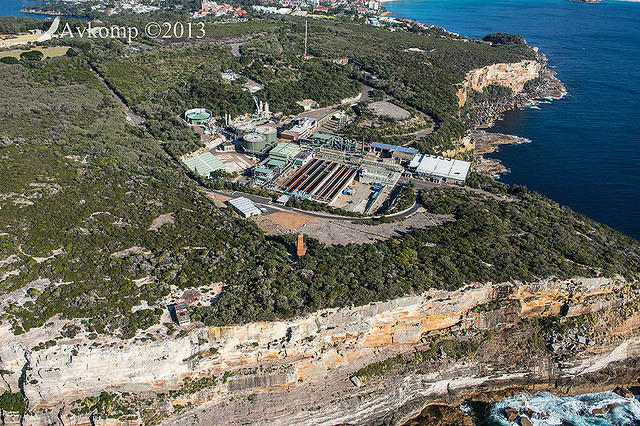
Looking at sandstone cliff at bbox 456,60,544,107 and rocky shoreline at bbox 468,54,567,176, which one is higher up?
sandstone cliff at bbox 456,60,544,107

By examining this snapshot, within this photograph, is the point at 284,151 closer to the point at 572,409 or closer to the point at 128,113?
the point at 128,113

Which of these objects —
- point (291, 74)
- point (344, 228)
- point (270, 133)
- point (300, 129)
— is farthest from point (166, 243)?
point (291, 74)

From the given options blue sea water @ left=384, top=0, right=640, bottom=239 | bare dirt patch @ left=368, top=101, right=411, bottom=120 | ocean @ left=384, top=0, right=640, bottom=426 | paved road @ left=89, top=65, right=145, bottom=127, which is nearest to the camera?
ocean @ left=384, top=0, right=640, bottom=426

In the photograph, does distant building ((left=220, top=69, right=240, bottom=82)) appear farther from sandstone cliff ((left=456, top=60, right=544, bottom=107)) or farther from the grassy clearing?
sandstone cliff ((left=456, top=60, right=544, bottom=107))

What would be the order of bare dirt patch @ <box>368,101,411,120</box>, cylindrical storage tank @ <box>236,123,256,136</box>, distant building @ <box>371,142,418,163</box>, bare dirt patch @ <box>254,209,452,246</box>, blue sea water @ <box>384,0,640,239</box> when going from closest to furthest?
bare dirt patch @ <box>254,209,452,246</box>, blue sea water @ <box>384,0,640,239</box>, distant building @ <box>371,142,418,163</box>, cylindrical storage tank @ <box>236,123,256,136</box>, bare dirt patch @ <box>368,101,411,120</box>

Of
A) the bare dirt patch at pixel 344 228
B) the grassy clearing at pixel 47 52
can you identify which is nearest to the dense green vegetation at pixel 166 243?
the bare dirt patch at pixel 344 228

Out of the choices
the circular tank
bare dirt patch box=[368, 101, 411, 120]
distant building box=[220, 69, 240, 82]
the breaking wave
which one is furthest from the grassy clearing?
the breaking wave
